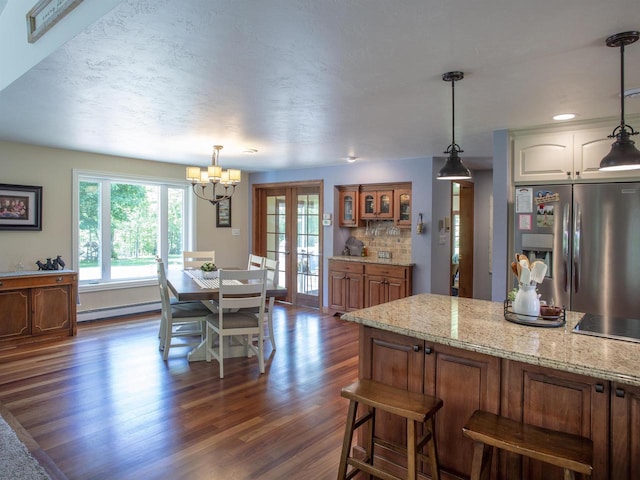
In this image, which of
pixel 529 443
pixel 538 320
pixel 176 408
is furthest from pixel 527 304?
pixel 176 408

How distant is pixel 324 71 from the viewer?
2.44 metres

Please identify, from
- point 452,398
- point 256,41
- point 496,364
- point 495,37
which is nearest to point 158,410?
point 452,398

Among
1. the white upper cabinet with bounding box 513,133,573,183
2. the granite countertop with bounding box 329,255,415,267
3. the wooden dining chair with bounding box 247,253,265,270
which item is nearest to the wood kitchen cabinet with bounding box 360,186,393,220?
the granite countertop with bounding box 329,255,415,267

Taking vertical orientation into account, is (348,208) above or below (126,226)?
Result: above

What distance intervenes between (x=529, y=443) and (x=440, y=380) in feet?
1.88

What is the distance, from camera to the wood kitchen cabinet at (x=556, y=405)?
1654 mm

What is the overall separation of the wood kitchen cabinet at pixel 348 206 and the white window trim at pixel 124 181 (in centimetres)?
234

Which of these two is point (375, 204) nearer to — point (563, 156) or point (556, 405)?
point (563, 156)

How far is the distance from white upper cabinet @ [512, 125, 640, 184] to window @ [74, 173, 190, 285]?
486 cm

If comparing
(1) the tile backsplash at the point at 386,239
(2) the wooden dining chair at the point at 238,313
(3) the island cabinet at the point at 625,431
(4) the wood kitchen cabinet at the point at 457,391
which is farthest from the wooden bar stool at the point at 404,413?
(1) the tile backsplash at the point at 386,239

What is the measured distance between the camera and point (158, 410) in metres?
3.00

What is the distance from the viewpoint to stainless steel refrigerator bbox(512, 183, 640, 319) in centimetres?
322

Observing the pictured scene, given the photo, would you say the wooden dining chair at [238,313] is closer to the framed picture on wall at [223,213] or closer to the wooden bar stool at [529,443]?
the wooden bar stool at [529,443]

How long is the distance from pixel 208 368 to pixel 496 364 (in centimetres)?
277
